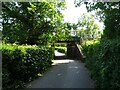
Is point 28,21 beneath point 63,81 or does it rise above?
above

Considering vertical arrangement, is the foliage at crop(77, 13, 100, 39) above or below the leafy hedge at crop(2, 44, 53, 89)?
above

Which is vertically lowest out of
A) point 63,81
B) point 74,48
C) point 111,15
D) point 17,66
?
point 63,81

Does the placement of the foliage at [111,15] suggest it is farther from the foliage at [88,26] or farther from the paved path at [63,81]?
the foliage at [88,26]

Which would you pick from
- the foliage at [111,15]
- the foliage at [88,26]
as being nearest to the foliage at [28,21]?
the foliage at [111,15]

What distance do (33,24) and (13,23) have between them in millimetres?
2789

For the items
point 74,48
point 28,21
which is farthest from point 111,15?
point 74,48

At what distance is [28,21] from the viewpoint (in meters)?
29.2

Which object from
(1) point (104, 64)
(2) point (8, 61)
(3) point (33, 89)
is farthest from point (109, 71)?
(2) point (8, 61)

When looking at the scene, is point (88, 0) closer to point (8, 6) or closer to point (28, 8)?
point (28, 8)

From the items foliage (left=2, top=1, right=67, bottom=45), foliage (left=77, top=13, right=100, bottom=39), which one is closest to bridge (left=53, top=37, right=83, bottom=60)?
foliage (left=2, top=1, right=67, bottom=45)

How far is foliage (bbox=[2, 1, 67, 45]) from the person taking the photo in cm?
2884

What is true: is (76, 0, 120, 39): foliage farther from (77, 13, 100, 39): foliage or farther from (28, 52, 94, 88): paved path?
(77, 13, 100, 39): foliage

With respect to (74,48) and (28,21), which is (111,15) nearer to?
(28,21)

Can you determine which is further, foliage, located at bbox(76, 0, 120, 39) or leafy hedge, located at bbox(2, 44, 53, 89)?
foliage, located at bbox(76, 0, 120, 39)
